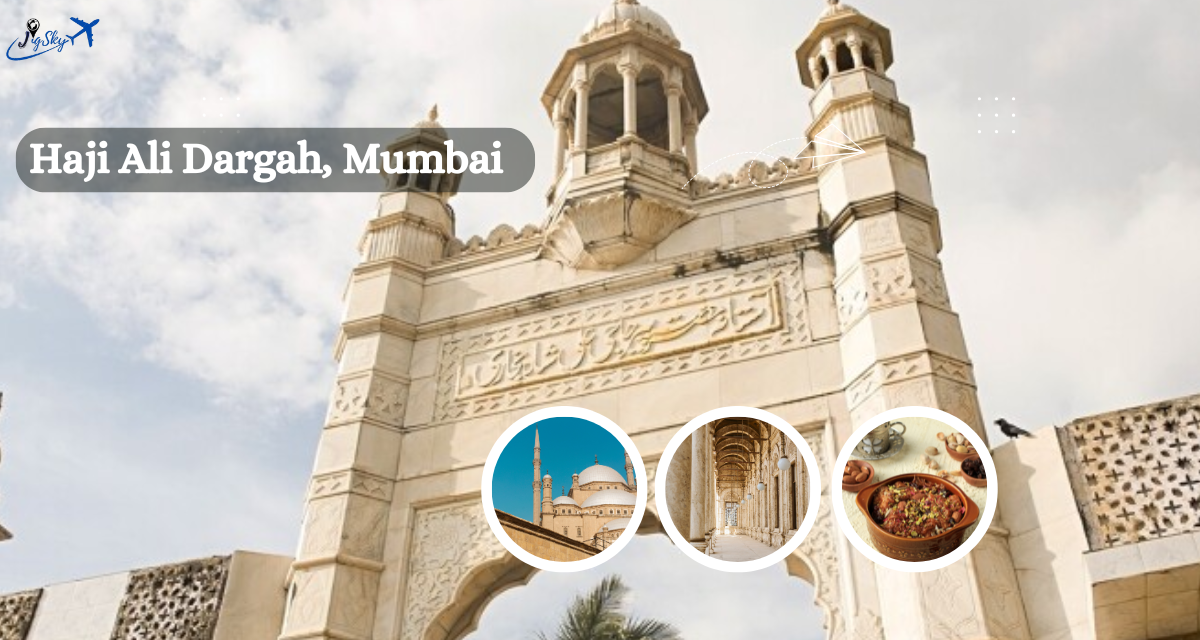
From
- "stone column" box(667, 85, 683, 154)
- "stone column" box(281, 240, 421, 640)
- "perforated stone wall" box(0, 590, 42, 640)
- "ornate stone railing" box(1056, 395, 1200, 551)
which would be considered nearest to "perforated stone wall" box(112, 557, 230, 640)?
"stone column" box(281, 240, 421, 640)

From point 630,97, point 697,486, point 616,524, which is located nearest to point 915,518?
point 616,524

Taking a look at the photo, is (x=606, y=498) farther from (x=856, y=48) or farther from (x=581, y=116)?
(x=856, y=48)

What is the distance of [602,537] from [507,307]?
7.79 ft

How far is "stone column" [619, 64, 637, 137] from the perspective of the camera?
1102cm

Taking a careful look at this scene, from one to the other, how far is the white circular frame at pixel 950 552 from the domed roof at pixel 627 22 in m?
6.04

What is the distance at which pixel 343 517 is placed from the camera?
9023 mm

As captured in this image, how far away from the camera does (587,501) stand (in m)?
9.43

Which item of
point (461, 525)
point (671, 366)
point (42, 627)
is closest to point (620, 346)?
point (671, 366)

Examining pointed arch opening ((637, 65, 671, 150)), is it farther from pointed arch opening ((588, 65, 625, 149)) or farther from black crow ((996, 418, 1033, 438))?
black crow ((996, 418, 1033, 438))

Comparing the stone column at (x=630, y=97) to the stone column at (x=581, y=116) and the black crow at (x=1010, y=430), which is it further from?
the black crow at (x=1010, y=430)

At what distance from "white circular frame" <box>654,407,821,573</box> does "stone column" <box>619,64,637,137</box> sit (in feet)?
12.0

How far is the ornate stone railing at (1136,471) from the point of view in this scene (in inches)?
259

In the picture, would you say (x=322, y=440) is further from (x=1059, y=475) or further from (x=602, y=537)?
(x=1059, y=475)

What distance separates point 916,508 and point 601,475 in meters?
2.73
